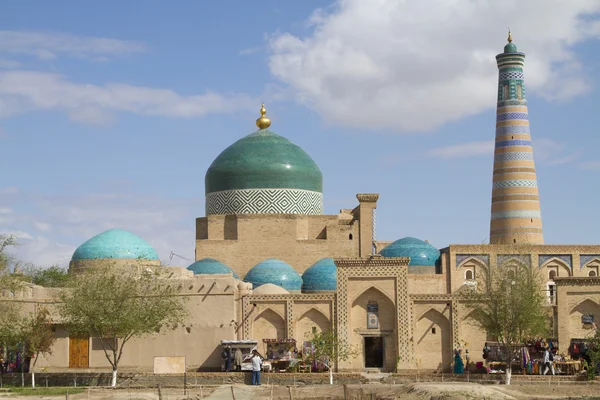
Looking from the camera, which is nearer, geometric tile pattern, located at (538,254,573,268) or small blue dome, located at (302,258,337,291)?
small blue dome, located at (302,258,337,291)

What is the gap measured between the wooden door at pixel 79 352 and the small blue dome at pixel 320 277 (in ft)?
35.1

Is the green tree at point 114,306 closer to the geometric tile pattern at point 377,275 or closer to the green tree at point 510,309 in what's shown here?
the geometric tile pattern at point 377,275

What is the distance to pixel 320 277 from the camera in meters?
37.7

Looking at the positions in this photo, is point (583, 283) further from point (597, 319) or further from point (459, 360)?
point (459, 360)

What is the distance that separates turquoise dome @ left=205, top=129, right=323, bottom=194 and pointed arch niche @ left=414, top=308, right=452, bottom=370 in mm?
14533

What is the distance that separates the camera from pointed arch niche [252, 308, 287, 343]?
1205 inches

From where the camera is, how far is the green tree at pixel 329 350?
27.9 m

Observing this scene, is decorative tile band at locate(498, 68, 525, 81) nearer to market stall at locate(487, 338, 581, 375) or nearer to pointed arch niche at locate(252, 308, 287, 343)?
market stall at locate(487, 338, 581, 375)

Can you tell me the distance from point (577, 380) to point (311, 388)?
6458 mm

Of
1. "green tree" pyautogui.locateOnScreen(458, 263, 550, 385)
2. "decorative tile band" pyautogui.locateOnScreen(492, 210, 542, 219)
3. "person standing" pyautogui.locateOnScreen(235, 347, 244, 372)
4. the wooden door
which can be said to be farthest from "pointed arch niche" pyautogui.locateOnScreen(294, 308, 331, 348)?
"decorative tile band" pyautogui.locateOnScreen(492, 210, 542, 219)

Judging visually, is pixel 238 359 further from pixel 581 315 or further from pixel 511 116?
pixel 511 116

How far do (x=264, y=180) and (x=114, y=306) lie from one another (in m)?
18.7

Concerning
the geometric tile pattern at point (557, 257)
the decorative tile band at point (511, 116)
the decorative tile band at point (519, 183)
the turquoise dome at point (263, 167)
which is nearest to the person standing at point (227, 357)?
the turquoise dome at point (263, 167)

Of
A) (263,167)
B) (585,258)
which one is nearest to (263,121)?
(263,167)
